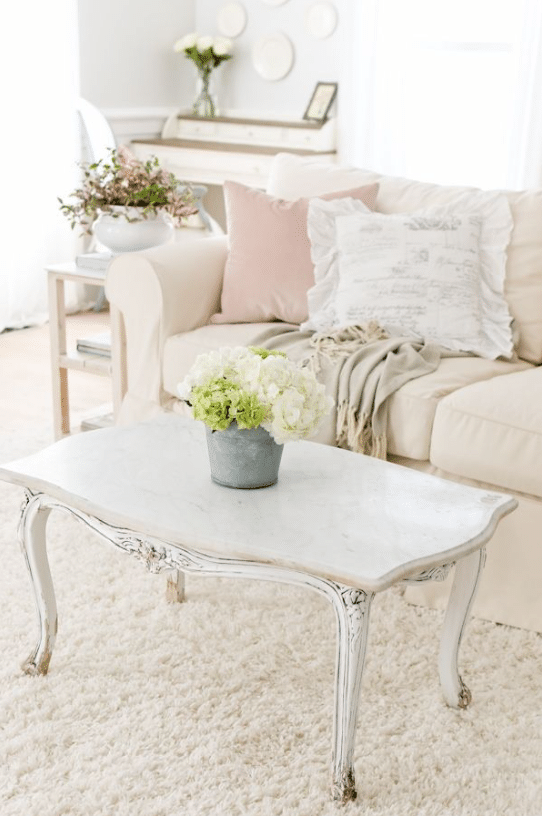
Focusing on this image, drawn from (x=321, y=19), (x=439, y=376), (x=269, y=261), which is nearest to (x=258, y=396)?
(x=439, y=376)

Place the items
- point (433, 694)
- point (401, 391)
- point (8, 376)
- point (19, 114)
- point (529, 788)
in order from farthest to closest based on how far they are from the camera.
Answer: point (19, 114) → point (8, 376) → point (401, 391) → point (433, 694) → point (529, 788)

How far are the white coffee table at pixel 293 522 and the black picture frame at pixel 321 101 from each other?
10.1ft

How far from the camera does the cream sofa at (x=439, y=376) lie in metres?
2.26

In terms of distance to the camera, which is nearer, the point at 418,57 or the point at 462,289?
the point at 462,289

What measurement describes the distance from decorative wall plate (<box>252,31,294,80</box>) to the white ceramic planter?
2138 millimetres

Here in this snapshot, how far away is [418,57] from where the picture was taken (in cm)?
460

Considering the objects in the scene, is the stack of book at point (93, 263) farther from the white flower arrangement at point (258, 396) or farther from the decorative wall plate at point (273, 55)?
the decorative wall plate at point (273, 55)

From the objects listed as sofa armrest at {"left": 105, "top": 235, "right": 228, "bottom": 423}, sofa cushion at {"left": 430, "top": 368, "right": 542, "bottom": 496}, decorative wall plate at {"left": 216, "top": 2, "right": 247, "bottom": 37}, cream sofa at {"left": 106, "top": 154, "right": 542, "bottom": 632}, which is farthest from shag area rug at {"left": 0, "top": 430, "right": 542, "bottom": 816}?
decorative wall plate at {"left": 216, "top": 2, "right": 247, "bottom": 37}

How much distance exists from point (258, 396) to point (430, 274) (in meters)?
1.09

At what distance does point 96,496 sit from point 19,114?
3.22 m

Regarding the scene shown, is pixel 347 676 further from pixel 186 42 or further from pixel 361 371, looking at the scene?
pixel 186 42

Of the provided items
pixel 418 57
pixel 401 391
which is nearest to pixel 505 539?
pixel 401 391

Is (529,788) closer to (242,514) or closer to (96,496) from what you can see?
(242,514)

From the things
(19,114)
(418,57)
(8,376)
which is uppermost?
(418,57)
